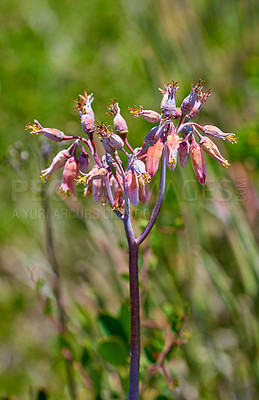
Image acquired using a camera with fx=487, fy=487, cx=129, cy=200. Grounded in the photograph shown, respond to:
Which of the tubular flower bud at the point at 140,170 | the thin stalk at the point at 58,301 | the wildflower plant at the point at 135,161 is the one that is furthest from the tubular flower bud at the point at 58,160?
the thin stalk at the point at 58,301

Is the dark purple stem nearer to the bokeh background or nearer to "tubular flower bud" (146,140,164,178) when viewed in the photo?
"tubular flower bud" (146,140,164,178)

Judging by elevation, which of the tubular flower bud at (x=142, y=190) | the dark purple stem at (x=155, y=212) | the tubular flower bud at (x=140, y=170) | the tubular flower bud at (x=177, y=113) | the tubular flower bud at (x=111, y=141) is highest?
Result: the tubular flower bud at (x=177, y=113)

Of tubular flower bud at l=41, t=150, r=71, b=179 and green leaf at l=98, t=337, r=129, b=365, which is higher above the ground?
tubular flower bud at l=41, t=150, r=71, b=179

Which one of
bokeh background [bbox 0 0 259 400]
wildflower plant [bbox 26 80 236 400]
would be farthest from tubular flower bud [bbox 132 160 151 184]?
bokeh background [bbox 0 0 259 400]

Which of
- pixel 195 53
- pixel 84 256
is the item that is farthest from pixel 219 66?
pixel 84 256

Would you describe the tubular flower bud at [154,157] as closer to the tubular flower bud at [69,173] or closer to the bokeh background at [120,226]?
the tubular flower bud at [69,173]

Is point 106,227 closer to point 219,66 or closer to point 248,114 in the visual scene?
point 248,114

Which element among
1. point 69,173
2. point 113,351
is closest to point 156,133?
point 69,173

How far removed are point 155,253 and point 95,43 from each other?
2088mm

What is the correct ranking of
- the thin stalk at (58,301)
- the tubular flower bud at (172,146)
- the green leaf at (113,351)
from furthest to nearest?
the thin stalk at (58,301)
the green leaf at (113,351)
the tubular flower bud at (172,146)

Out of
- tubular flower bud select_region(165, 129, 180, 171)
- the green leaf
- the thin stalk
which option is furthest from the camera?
the thin stalk

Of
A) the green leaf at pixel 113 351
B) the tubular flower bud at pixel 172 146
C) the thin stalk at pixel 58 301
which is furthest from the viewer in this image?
the thin stalk at pixel 58 301

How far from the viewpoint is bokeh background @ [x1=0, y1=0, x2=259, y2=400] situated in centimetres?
120

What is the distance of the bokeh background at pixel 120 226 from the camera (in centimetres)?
120
